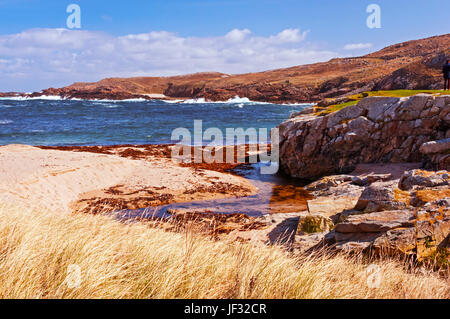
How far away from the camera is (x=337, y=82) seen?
314 feet

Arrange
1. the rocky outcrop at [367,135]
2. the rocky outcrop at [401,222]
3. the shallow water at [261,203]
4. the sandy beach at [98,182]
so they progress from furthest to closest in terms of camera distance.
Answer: the rocky outcrop at [367,135], the sandy beach at [98,182], the shallow water at [261,203], the rocky outcrop at [401,222]

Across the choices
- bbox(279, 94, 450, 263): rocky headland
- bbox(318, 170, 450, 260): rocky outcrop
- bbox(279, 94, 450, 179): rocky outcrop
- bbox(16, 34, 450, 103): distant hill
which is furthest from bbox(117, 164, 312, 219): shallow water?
bbox(16, 34, 450, 103): distant hill

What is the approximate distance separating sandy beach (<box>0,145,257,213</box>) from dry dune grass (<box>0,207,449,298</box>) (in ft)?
21.9

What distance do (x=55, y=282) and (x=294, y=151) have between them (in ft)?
45.6

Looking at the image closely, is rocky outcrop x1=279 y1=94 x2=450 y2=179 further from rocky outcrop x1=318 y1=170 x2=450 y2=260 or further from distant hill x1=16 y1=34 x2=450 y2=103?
distant hill x1=16 y1=34 x2=450 y2=103

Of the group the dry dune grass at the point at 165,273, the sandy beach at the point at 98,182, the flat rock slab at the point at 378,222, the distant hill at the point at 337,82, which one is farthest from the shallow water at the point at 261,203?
the distant hill at the point at 337,82

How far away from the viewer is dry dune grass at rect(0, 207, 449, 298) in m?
3.32

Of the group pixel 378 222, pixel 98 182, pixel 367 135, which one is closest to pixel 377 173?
pixel 367 135

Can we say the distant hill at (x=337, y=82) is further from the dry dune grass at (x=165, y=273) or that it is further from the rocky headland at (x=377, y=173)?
the dry dune grass at (x=165, y=273)

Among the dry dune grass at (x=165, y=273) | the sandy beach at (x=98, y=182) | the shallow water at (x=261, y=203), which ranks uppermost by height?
the dry dune grass at (x=165, y=273)

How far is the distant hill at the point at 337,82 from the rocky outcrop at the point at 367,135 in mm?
36781

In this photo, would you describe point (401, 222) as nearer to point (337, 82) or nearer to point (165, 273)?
point (165, 273)

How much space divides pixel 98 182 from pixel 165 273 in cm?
1113

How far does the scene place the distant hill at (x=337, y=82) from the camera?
187ft
